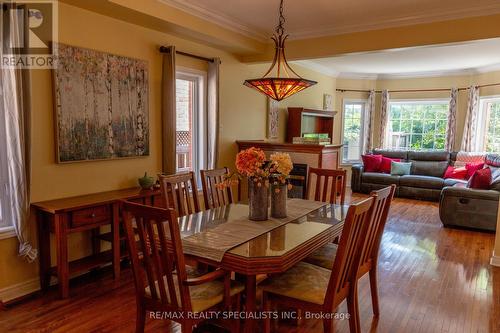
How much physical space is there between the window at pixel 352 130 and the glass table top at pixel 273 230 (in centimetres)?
557

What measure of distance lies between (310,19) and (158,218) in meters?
3.17

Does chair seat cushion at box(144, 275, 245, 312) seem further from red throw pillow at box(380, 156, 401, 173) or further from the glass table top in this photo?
red throw pillow at box(380, 156, 401, 173)

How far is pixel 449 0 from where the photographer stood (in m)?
3.35

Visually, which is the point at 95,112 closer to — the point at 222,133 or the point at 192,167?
the point at 192,167

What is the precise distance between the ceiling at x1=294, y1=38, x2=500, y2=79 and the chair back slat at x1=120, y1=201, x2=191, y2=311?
4.10 m

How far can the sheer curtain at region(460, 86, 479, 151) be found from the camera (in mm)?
7117

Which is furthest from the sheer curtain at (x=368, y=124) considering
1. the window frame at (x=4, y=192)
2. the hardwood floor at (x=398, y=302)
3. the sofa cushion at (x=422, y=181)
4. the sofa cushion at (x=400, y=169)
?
the window frame at (x=4, y=192)

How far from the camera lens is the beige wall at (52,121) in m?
2.88

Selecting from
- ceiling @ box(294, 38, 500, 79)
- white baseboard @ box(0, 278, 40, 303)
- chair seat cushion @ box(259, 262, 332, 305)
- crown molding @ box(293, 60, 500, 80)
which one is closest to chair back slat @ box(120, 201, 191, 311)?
chair seat cushion @ box(259, 262, 332, 305)

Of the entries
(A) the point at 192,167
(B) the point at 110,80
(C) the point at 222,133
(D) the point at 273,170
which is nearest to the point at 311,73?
(C) the point at 222,133

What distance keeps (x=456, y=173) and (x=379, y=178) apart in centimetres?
136

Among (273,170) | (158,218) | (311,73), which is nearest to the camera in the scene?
(158,218)
